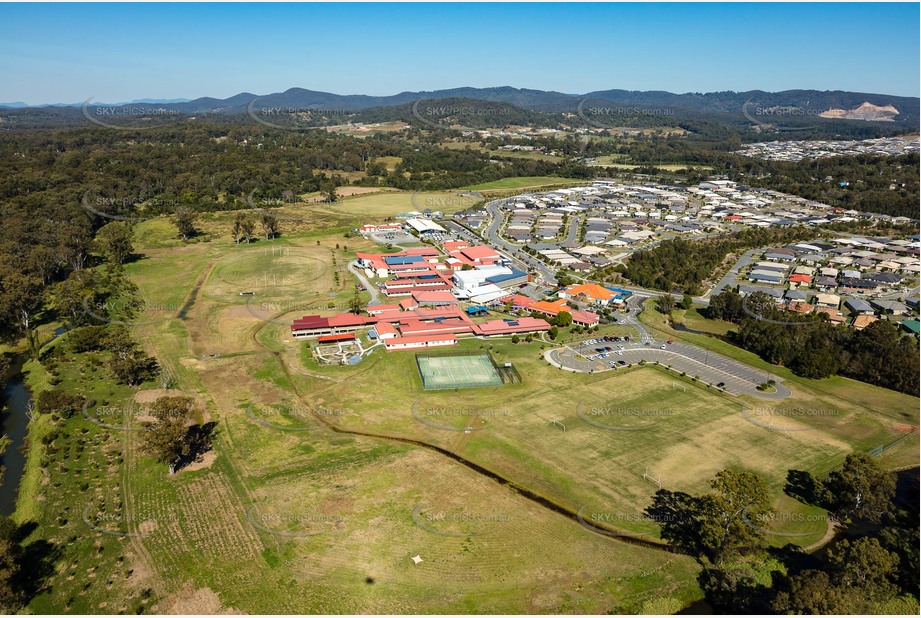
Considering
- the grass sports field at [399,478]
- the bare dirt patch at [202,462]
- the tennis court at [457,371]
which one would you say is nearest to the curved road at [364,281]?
the grass sports field at [399,478]

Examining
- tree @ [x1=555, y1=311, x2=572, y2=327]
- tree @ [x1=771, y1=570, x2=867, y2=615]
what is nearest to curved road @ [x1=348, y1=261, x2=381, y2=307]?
tree @ [x1=555, y1=311, x2=572, y2=327]

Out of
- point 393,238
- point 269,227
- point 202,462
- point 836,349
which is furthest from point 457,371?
point 269,227

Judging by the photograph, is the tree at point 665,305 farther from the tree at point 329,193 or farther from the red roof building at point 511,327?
the tree at point 329,193

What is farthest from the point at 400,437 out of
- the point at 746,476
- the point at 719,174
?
the point at 719,174

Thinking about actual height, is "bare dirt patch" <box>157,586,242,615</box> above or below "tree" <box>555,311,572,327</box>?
below

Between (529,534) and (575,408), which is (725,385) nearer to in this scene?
(575,408)

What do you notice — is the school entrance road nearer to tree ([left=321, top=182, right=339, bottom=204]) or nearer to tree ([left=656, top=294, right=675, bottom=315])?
tree ([left=656, top=294, right=675, bottom=315])
